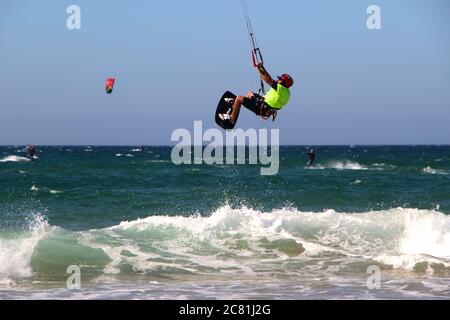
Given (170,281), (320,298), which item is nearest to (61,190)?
(170,281)

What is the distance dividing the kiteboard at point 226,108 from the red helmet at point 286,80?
1.08 meters

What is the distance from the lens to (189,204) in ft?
89.1

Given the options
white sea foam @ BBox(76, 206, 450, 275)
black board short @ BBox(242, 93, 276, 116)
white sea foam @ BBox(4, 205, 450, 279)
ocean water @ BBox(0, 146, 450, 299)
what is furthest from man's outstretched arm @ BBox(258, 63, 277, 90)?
white sea foam @ BBox(76, 206, 450, 275)

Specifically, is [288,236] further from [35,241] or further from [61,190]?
[61,190]

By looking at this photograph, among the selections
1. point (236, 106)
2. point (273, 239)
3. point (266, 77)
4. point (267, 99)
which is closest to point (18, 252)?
point (273, 239)

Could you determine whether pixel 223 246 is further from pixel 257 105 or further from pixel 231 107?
pixel 257 105

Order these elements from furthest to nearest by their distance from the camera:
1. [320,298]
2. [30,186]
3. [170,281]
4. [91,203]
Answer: [30,186], [91,203], [170,281], [320,298]

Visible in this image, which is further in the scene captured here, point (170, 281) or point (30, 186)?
point (30, 186)

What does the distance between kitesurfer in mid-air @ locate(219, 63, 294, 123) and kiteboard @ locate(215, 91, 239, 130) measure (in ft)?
0.17

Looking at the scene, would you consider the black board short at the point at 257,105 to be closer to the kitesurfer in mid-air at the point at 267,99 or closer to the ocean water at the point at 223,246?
the kitesurfer in mid-air at the point at 267,99

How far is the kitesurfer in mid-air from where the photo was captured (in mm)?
10812
